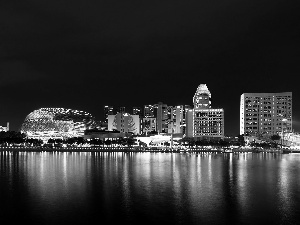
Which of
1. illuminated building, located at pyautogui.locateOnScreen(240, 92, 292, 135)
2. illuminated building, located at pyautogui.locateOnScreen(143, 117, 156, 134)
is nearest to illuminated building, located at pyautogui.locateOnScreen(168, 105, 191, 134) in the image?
illuminated building, located at pyautogui.locateOnScreen(143, 117, 156, 134)

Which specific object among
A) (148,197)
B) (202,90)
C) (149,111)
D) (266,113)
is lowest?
(148,197)

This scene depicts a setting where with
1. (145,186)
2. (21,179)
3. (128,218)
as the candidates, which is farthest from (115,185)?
(128,218)

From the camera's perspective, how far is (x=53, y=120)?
89.6 metres

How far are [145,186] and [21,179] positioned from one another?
7898 mm

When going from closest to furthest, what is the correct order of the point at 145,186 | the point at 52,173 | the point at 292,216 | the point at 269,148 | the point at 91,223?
1. the point at 91,223
2. the point at 292,216
3. the point at 145,186
4. the point at 52,173
5. the point at 269,148

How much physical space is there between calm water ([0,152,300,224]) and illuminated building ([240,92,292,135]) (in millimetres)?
59755

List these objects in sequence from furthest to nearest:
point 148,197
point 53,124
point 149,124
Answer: point 149,124 < point 53,124 < point 148,197

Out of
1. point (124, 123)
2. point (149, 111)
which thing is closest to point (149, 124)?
point (149, 111)

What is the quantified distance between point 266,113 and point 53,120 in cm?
4458

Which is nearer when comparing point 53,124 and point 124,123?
point 53,124

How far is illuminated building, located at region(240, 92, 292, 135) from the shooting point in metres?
88.1

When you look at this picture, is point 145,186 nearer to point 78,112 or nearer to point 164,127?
point 78,112

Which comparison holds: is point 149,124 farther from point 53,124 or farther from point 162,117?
point 53,124

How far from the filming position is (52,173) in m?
28.7
